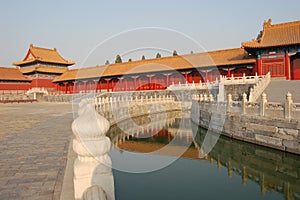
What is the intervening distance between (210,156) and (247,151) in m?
1.42

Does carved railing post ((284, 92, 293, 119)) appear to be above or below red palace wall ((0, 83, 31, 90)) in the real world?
below

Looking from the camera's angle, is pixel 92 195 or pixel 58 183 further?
pixel 58 183

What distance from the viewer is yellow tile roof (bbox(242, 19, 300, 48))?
20087 millimetres

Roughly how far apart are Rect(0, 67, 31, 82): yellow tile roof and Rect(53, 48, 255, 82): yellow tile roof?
5.81m

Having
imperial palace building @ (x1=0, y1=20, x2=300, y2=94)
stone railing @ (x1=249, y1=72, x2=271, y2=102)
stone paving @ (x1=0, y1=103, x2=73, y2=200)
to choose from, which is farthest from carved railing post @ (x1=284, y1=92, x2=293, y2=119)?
imperial palace building @ (x1=0, y1=20, x2=300, y2=94)

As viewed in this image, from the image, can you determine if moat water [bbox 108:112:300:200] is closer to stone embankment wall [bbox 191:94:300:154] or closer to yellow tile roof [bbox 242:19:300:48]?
stone embankment wall [bbox 191:94:300:154]

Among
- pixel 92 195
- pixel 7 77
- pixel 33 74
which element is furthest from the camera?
pixel 33 74

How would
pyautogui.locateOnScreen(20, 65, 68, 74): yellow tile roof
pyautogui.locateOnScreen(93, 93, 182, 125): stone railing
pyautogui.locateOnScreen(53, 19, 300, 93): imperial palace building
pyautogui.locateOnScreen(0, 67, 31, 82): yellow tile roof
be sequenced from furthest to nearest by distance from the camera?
pyautogui.locateOnScreen(20, 65, 68, 74): yellow tile roof < pyautogui.locateOnScreen(0, 67, 31, 82): yellow tile roof < pyautogui.locateOnScreen(53, 19, 300, 93): imperial palace building < pyautogui.locateOnScreen(93, 93, 182, 125): stone railing

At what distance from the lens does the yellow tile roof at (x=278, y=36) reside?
20087 millimetres

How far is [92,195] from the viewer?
9.20 feet

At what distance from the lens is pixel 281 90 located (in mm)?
15523

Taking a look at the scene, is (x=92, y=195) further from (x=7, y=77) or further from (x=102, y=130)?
(x=7, y=77)

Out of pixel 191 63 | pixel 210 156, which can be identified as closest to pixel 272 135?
pixel 210 156

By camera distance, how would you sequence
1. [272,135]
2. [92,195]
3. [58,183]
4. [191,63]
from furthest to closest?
[191,63] < [272,135] < [58,183] < [92,195]
